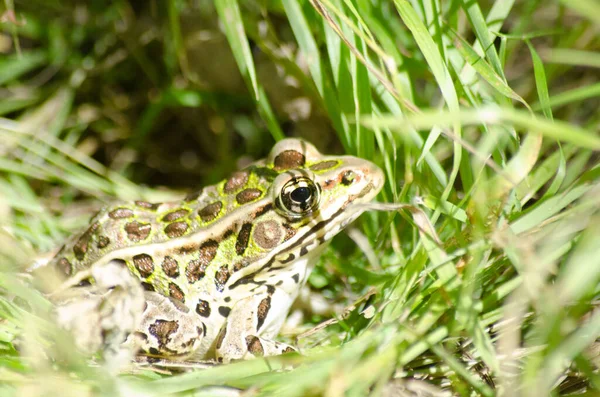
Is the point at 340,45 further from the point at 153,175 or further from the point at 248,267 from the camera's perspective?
the point at 153,175

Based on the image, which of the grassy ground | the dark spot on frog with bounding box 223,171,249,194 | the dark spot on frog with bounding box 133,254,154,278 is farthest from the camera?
the dark spot on frog with bounding box 223,171,249,194

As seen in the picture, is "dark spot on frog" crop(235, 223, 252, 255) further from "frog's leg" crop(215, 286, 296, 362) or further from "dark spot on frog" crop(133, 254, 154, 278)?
"dark spot on frog" crop(133, 254, 154, 278)

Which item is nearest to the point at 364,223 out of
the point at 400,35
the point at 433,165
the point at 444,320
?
the point at 433,165

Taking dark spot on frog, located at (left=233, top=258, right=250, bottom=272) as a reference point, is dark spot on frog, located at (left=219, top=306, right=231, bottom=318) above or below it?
below

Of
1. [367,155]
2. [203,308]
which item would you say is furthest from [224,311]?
[367,155]

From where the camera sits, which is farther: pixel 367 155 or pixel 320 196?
pixel 367 155

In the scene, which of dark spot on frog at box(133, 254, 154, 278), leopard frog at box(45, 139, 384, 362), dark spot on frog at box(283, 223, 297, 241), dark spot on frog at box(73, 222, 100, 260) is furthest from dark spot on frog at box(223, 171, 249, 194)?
dark spot on frog at box(73, 222, 100, 260)

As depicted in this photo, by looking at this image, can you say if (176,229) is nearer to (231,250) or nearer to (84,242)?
(231,250)
